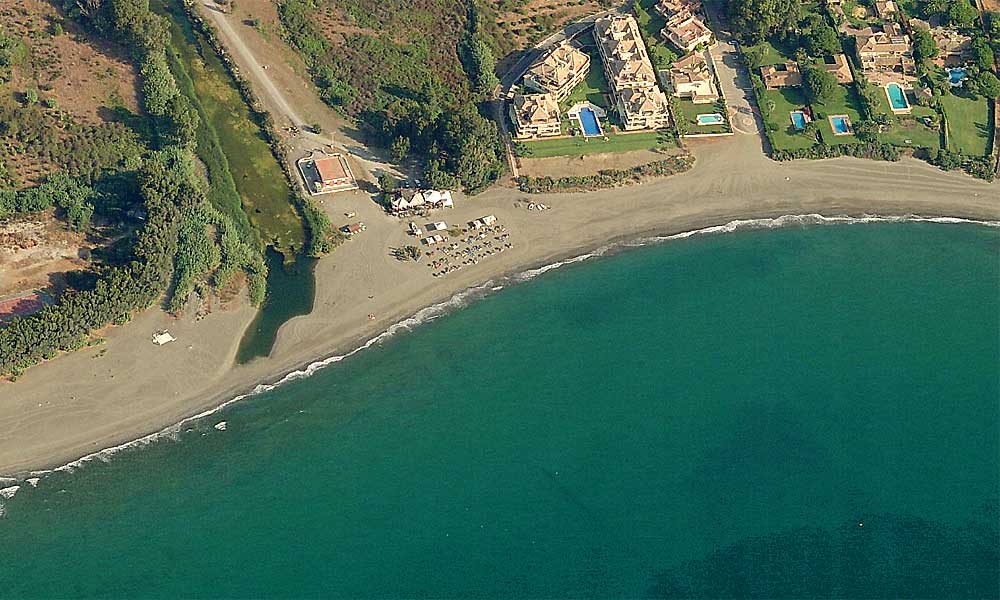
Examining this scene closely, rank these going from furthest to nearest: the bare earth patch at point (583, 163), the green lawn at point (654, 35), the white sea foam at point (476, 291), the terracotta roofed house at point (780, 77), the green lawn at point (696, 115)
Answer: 1. the green lawn at point (654, 35)
2. the terracotta roofed house at point (780, 77)
3. the green lawn at point (696, 115)
4. the bare earth patch at point (583, 163)
5. the white sea foam at point (476, 291)

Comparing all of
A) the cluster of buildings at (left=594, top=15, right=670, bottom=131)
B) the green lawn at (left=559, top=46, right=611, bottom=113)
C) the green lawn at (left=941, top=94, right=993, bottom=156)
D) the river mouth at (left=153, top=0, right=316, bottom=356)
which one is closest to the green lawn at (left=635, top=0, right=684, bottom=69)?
the cluster of buildings at (left=594, top=15, right=670, bottom=131)

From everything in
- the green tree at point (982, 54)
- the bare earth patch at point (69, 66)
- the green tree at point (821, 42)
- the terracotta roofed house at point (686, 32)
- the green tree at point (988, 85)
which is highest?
the bare earth patch at point (69, 66)

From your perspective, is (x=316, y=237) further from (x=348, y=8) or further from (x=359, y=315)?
(x=348, y=8)

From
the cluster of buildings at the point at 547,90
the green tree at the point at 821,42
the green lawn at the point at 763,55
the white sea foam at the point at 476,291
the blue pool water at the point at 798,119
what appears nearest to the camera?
the white sea foam at the point at 476,291

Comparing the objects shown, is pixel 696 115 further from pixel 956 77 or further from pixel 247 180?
pixel 247 180

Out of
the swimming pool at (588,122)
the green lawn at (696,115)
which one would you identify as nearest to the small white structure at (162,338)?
the swimming pool at (588,122)

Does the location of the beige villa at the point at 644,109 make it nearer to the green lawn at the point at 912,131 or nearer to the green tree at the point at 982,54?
the green lawn at the point at 912,131

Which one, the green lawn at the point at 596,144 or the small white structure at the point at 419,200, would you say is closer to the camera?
the small white structure at the point at 419,200
